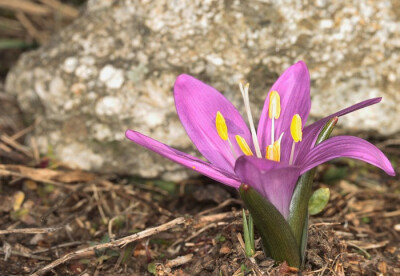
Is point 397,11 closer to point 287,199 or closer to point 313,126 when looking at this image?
point 313,126

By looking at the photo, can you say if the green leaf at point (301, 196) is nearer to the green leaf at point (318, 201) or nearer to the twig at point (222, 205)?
the green leaf at point (318, 201)

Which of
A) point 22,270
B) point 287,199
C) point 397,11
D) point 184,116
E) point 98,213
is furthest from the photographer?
point 397,11

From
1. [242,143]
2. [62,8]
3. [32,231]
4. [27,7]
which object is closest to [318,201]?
[242,143]

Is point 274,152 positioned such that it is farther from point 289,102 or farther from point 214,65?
point 214,65

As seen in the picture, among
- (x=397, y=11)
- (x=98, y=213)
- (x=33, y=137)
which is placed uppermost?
(x=397, y=11)

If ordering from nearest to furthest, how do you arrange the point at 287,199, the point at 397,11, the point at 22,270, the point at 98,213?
the point at 287,199, the point at 22,270, the point at 98,213, the point at 397,11

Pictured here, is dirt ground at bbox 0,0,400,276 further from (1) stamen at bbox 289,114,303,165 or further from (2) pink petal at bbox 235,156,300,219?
(1) stamen at bbox 289,114,303,165

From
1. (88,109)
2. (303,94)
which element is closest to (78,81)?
(88,109)

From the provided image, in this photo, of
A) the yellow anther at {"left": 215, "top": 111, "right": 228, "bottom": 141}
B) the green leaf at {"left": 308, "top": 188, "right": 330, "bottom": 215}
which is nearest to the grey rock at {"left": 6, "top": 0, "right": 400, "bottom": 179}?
the green leaf at {"left": 308, "top": 188, "right": 330, "bottom": 215}

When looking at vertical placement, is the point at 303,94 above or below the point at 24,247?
above
